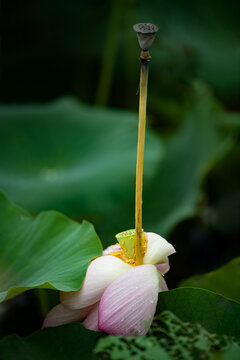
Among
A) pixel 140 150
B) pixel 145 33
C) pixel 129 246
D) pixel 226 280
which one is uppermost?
pixel 145 33

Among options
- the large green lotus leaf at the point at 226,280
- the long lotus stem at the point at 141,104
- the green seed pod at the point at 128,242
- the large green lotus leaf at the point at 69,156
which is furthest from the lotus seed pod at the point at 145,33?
the large green lotus leaf at the point at 69,156

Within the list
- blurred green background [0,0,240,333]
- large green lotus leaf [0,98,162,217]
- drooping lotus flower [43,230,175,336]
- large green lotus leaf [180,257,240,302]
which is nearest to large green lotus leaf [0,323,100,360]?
drooping lotus flower [43,230,175,336]

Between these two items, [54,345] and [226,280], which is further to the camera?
[226,280]

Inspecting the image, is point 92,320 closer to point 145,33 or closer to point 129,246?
point 129,246

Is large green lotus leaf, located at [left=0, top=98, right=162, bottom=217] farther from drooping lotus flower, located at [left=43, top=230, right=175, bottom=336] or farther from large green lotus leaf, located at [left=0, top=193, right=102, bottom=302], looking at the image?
drooping lotus flower, located at [left=43, top=230, right=175, bottom=336]

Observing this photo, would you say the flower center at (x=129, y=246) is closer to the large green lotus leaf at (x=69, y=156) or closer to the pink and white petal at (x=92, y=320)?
the pink and white petal at (x=92, y=320)

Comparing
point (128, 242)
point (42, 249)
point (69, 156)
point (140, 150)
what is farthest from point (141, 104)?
point (69, 156)

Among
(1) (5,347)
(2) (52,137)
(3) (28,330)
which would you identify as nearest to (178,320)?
(1) (5,347)
